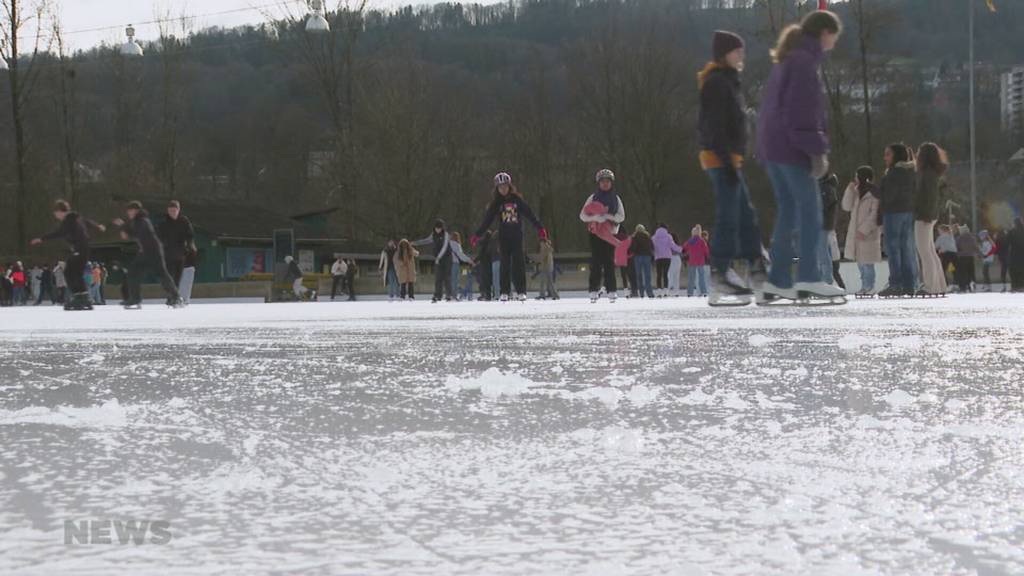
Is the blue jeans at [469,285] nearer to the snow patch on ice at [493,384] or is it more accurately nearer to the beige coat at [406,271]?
the beige coat at [406,271]

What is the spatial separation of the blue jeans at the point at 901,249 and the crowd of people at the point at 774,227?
0.04 ft

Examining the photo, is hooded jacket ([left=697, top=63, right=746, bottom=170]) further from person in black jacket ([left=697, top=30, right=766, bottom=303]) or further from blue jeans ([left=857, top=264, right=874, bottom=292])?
blue jeans ([left=857, top=264, right=874, bottom=292])

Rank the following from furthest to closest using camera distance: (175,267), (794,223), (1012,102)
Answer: (1012,102), (175,267), (794,223)

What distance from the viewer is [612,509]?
2.00 m

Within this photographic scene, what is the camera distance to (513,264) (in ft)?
48.3

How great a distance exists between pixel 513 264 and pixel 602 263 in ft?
4.54

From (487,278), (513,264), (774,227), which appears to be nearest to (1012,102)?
(487,278)

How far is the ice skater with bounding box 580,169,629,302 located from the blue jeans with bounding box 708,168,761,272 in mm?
3868

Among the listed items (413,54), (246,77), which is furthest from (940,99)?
(246,77)

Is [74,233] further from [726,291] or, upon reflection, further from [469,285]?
[469,285]

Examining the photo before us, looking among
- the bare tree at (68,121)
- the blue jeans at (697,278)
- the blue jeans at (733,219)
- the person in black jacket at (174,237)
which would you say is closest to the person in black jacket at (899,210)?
the blue jeans at (733,219)

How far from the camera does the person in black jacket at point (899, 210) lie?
35.8 ft

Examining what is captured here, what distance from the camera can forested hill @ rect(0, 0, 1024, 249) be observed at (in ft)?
158

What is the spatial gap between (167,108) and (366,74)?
39.3 feet
